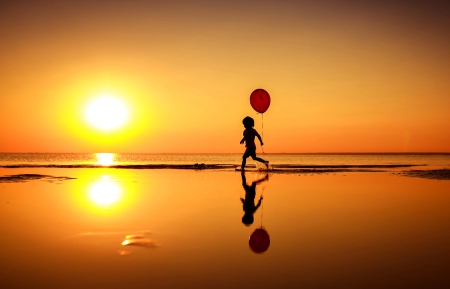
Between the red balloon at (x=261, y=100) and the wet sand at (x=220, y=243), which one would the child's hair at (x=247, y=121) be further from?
the wet sand at (x=220, y=243)

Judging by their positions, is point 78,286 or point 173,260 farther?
point 173,260

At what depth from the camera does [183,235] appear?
675 cm

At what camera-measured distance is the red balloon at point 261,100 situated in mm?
22969

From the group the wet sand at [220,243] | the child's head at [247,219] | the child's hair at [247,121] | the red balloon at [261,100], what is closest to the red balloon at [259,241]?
the wet sand at [220,243]

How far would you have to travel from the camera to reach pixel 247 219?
26.8 ft

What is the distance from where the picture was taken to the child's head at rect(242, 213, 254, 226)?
25.3 ft

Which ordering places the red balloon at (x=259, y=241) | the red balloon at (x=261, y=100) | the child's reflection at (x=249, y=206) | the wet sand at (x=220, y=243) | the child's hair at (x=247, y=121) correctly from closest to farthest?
the wet sand at (x=220, y=243) < the red balloon at (x=259, y=241) < the child's reflection at (x=249, y=206) < the child's hair at (x=247, y=121) < the red balloon at (x=261, y=100)

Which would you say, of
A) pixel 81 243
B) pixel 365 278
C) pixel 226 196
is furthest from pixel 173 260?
pixel 226 196

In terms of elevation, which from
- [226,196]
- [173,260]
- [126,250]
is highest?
[226,196]

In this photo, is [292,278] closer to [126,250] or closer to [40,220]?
[126,250]

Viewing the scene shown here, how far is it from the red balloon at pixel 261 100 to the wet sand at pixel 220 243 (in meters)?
12.3

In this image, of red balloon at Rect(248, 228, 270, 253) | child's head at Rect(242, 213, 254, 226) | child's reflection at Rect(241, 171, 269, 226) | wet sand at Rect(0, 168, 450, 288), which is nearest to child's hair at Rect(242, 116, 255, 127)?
child's reflection at Rect(241, 171, 269, 226)

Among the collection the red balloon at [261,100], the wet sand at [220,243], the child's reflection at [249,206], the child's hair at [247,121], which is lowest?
the wet sand at [220,243]

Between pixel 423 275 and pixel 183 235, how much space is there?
146 inches
